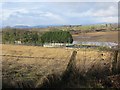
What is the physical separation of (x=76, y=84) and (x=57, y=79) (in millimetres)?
503

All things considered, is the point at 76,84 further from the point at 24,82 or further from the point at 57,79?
the point at 24,82

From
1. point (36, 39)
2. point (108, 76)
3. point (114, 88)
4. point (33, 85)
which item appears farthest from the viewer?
point (36, 39)

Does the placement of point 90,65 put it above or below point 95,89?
above

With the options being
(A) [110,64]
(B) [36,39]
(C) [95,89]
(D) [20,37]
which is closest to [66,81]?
(C) [95,89]

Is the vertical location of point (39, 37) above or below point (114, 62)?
below

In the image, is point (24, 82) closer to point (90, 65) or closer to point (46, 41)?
point (90, 65)

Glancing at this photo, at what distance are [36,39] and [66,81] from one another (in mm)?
30196

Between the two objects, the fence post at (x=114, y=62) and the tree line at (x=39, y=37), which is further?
the tree line at (x=39, y=37)

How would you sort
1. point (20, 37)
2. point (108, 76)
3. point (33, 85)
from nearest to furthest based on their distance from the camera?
1. point (33, 85)
2. point (108, 76)
3. point (20, 37)

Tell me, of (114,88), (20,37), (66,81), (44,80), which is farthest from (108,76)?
(20,37)

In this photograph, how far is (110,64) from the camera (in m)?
8.21

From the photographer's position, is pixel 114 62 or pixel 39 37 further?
pixel 39 37

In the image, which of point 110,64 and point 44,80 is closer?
point 44,80

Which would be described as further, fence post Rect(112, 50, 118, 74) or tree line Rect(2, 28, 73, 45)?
tree line Rect(2, 28, 73, 45)
